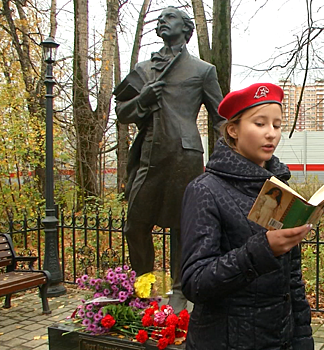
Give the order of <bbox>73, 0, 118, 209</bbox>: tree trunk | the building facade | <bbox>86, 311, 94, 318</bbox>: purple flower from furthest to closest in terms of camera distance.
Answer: <bbox>73, 0, 118, 209</bbox>: tree trunk < the building facade < <bbox>86, 311, 94, 318</bbox>: purple flower

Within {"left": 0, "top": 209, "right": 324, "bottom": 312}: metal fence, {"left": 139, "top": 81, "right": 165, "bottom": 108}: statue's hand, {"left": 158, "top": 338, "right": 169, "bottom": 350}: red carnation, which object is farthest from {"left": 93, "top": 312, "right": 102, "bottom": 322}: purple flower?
{"left": 0, "top": 209, "right": 324, "bottom": 312}: metal fence

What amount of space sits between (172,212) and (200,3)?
7.40m

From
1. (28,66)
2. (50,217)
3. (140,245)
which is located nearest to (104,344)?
(140,245)

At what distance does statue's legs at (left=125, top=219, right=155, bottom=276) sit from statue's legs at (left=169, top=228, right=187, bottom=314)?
22 cm

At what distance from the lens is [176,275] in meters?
3.77

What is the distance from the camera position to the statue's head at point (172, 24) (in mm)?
3467

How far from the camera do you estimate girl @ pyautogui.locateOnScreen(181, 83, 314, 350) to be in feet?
4.59

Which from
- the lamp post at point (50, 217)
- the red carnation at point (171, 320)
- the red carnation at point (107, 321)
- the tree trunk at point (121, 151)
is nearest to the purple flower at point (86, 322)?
the red carnation at point (107, 321)

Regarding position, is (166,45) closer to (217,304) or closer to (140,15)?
(217,304)

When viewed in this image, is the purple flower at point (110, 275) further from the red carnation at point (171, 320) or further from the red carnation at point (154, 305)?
the red carnation at point (171, 320)

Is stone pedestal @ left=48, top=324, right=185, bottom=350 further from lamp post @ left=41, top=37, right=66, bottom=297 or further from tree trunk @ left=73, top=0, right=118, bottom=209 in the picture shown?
tree trunk @ left=73, top=0, right=118, bottom=209

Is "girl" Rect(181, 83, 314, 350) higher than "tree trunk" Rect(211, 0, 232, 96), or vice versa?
"tree trunk" Rect(211, 0, 232, 96)

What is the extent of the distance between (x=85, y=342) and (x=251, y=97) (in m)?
2.38

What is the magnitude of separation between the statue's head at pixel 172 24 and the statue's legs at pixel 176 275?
5.20 ft
